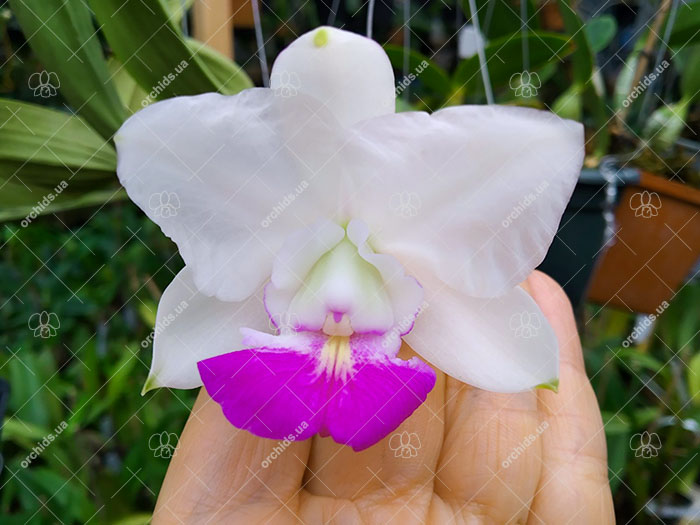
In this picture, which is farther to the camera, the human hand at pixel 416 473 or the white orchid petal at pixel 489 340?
the human hand at pixel 416 473

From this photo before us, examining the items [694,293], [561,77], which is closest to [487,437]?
[694,293]

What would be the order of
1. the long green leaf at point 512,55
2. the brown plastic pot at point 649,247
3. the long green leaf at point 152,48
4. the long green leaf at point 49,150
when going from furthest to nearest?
the brown plastic pot at point 649,247 < the long green leaf at point 512,55 < the long green leaf at point 49,150 < the long green leaf at point 152,48

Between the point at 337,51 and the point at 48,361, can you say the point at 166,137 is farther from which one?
the point at 48,361

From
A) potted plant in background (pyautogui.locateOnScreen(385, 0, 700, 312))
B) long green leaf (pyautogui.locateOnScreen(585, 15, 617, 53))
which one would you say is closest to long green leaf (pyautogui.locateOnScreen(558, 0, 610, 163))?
potted plant in background (pyautogui.locateOnScreen(385, 0, 700, 312))

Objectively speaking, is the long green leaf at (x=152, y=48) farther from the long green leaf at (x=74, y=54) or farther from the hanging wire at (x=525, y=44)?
the hanging wire at (x=525, y=44)

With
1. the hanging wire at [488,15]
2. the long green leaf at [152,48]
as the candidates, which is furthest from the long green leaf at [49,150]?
the hanging wire at [488,15]

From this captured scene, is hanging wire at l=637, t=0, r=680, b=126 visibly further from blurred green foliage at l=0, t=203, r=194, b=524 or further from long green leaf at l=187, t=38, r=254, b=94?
blurred green foliage at l=0, t=203, r=194, b=524
